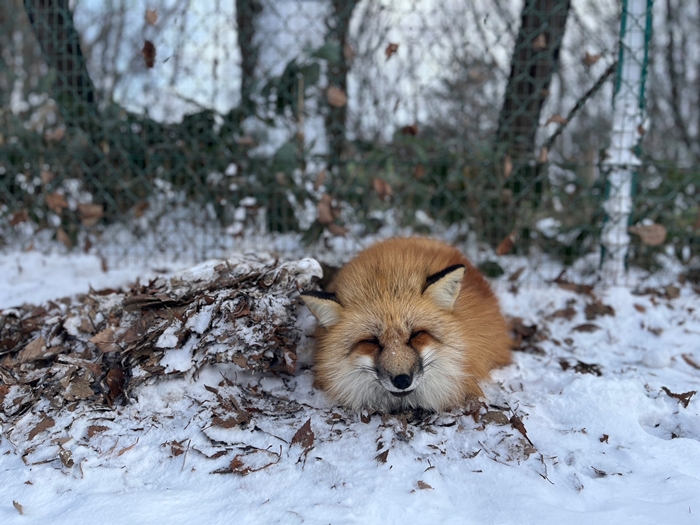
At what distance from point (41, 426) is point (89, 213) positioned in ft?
6.96

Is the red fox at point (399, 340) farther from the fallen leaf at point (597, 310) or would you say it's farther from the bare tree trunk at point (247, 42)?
the bare tree trunk at point (247, 42)

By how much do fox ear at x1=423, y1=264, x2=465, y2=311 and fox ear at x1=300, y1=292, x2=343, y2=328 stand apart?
335 millimetres

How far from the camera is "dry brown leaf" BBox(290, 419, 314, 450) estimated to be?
161 cm

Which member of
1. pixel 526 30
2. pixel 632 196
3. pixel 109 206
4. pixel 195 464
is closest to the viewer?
pixel 195 464

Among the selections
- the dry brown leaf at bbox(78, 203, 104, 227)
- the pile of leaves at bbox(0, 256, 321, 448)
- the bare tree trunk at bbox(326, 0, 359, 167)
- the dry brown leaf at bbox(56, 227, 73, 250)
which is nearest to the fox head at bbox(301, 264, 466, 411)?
the pile of leaves at bbox(0, 256, 321, 448)

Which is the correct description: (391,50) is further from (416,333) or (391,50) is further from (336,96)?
(416,333)

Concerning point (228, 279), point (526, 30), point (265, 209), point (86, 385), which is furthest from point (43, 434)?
point (526, 30)

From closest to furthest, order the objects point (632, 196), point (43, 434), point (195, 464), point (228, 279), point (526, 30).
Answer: point (195, 464) < point (43, 434) < point (228, 279) < point (632, 196) < point (526, 30)

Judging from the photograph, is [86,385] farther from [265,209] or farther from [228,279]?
[265,209]

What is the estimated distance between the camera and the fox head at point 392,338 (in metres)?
1.70

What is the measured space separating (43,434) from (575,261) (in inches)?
129

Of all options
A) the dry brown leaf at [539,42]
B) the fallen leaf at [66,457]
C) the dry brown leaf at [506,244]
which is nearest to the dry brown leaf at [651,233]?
the dry brown leaf at [506,244]

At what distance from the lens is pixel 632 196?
317 centimetres

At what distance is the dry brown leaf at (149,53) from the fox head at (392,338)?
226 centimetres
